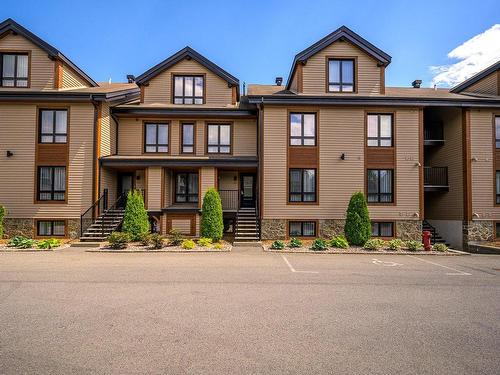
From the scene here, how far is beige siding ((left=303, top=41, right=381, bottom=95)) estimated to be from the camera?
17.2 m

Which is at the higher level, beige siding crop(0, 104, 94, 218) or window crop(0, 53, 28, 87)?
window crop(0, 53, 28, 87)

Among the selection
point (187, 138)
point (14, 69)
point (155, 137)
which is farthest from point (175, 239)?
point (14, 69)

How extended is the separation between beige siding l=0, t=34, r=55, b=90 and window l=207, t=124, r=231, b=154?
8945 mm

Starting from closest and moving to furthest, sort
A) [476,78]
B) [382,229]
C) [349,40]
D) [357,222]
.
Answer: [357,222], [382,229], [349,40], [476,78]

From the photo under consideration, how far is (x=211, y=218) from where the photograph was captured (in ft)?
49.2

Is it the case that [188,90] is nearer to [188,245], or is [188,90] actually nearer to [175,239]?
[175,239]

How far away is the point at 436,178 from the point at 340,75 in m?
8.21

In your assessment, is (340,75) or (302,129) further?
(340,75)

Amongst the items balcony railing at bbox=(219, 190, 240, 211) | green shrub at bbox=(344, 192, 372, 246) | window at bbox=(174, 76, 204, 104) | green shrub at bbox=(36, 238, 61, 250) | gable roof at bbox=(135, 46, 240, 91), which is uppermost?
gable roof at bbox=(135, 46, 240, 91)

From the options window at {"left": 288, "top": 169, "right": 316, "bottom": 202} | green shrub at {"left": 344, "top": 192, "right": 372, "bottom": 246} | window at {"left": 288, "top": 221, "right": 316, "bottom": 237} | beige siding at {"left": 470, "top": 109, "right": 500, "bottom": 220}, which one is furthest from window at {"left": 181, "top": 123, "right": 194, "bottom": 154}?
beige siding at {"left": 470, "top": 109, "right": 500, "bottom": 220}

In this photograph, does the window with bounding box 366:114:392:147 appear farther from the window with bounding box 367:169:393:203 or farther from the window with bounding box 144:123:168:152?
the window with bounding box 144:123:168:152

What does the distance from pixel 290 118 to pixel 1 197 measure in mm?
15498

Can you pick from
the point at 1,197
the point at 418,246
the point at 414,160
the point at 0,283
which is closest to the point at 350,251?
the point at 418,246

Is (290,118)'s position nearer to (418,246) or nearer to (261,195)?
(261,195)
